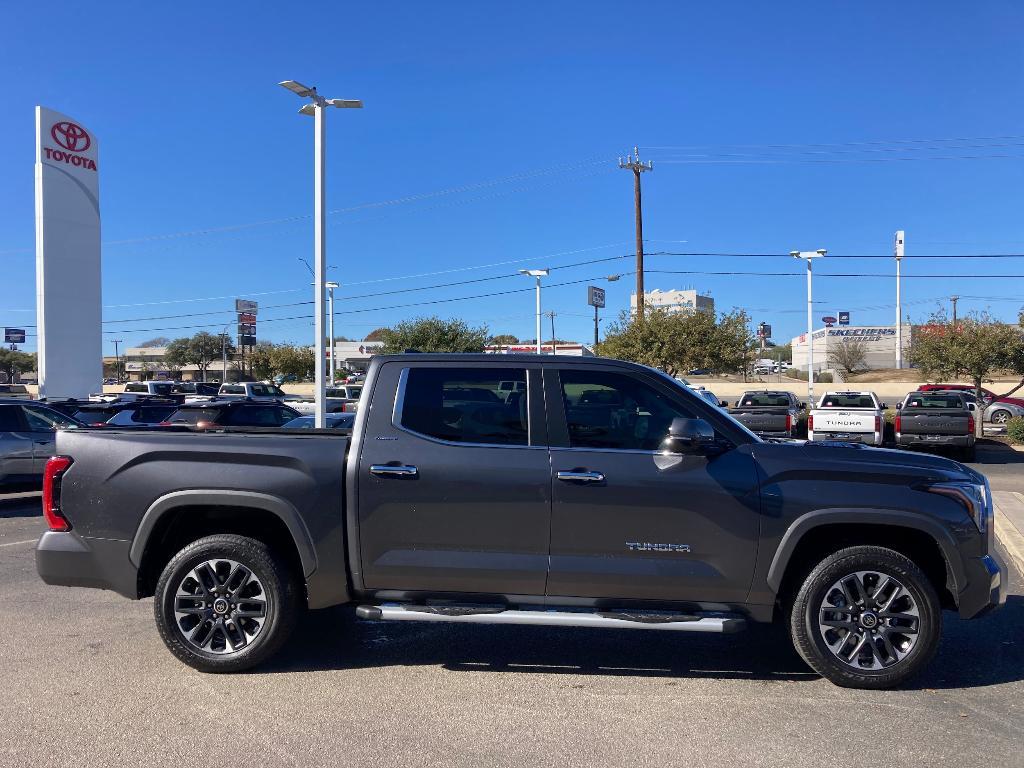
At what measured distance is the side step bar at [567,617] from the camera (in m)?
4.42

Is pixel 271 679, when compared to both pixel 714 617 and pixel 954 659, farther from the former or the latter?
pixel 954 659

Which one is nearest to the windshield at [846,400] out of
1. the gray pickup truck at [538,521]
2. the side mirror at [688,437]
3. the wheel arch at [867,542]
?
the wheel arch at [867,542]

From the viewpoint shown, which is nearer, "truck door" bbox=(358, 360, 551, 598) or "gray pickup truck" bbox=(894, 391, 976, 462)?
"truck door" bbox=(358, 360, 551, 598)

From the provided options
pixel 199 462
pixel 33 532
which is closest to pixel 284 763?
pixel 199 462

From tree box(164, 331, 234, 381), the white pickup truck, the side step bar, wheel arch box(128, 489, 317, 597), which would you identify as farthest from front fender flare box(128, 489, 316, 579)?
tree box(164, 331, 234, 381)

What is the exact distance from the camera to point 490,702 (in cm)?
441

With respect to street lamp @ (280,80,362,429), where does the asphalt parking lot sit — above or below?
below

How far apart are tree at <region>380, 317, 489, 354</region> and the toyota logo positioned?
18869 mm

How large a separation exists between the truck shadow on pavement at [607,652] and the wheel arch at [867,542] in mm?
573

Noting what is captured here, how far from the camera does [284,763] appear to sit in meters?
3.70

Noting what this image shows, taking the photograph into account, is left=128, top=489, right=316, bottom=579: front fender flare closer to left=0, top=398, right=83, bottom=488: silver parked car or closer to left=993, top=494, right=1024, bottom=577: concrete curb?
left=993, top=494, right=1024, bottom=577: concrete curb

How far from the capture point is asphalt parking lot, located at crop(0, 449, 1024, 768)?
3816 mm

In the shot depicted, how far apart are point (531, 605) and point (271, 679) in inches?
64.0

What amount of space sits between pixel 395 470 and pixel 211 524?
137 cm
